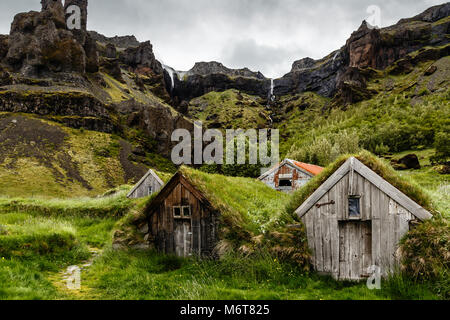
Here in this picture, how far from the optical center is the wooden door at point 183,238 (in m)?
10.5

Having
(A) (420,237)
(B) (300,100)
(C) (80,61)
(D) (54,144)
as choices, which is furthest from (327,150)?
(B) (300,100)

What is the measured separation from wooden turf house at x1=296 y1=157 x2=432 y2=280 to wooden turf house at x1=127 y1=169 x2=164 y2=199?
63.1 ft

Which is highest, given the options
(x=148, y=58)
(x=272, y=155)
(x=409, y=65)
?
(x=148, y=58)

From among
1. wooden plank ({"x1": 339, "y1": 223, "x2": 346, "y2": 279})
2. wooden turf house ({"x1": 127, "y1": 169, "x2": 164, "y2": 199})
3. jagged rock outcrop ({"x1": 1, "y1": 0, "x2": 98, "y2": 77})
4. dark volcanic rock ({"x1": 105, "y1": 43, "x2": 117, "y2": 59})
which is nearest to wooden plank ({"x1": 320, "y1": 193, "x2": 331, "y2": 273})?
wooden plank ({"x1": 339, "y1": 223, "x2": 346, "y2": 279})

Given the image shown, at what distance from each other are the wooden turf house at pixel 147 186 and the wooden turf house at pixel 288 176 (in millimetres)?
10465

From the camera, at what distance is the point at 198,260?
394 inches

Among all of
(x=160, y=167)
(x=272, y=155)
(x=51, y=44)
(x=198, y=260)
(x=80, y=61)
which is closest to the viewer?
(x=198, y=260)

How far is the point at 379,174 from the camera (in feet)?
28.6

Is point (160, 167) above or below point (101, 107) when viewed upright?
below

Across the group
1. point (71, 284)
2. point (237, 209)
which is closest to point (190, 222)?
point (237, 209)

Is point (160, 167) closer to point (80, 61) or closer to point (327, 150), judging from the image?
point (327, 150)

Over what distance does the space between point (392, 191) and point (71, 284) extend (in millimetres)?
10372

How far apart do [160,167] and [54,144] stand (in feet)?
83.1

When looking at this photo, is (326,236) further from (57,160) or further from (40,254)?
(57,160)
